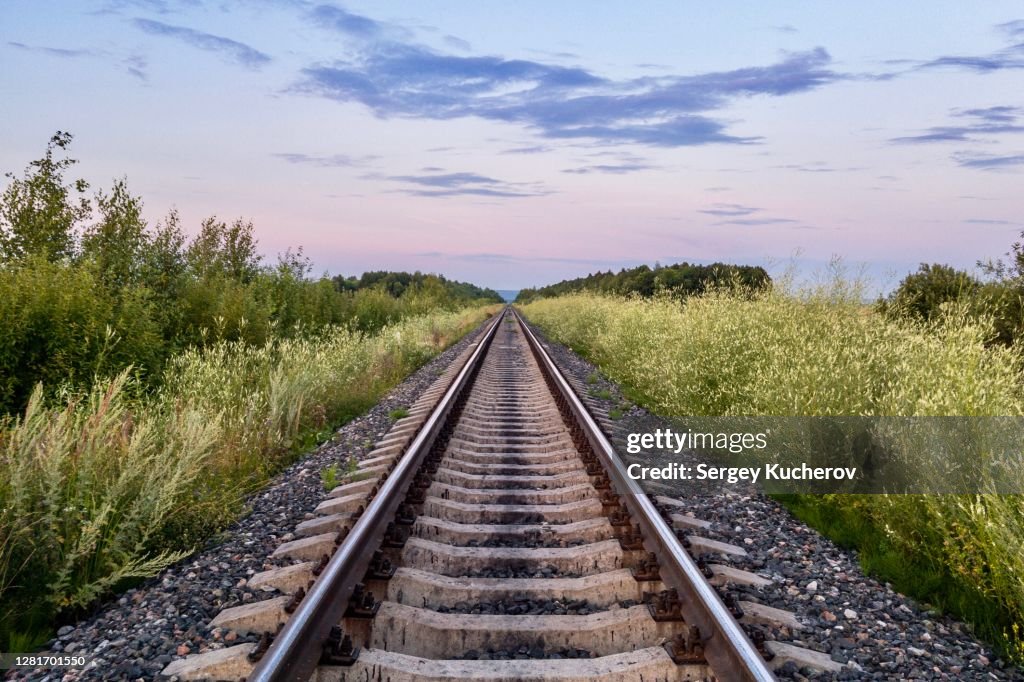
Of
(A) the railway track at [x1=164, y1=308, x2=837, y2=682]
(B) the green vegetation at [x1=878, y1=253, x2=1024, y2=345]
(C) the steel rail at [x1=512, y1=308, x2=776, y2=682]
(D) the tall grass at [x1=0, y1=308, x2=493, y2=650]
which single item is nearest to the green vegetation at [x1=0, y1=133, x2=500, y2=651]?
(D) the tall grass at [x1=0, y1=308, x2=493, y2=650]

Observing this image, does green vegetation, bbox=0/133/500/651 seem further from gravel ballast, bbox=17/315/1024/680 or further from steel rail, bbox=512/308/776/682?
steel rail, bbox=512/308/776/682

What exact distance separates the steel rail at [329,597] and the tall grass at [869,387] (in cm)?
317

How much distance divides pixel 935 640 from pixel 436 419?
4635mm

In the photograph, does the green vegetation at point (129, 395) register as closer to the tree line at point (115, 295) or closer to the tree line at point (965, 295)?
the tree line at point (115, 295)

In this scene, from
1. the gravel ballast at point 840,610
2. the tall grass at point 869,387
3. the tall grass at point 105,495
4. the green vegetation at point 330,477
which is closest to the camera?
the gravel ballast at point 840,610

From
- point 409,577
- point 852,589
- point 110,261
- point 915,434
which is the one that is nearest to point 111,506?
point 409,577

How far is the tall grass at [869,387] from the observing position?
12.6 ft

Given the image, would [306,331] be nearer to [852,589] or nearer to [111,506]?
[111,506]

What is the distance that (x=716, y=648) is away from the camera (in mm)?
2791

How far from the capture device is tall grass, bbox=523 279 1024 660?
3834 mm

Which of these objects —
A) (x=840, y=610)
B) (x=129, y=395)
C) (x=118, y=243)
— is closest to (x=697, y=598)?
(x=840, y=610)

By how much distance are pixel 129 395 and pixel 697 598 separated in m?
7.59

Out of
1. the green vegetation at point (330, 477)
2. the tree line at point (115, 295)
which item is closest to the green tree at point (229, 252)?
the tree line at point (115, 295)

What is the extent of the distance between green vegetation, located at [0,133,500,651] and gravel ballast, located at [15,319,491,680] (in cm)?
14
